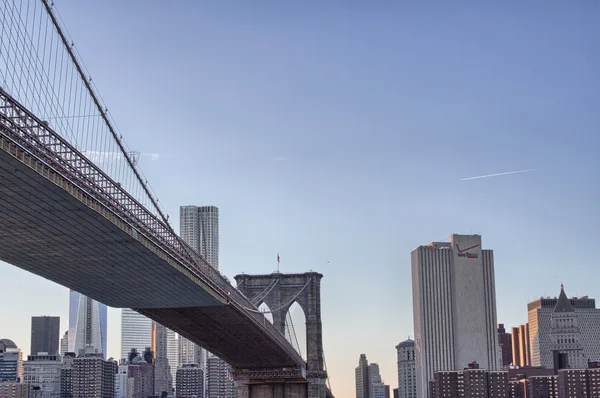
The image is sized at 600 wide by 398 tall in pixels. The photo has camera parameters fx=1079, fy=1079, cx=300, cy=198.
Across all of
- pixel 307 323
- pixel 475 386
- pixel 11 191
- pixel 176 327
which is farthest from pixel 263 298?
pixel 475 386

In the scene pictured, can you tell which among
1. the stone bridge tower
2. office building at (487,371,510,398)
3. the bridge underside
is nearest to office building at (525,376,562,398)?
office building at (487,371,510,398)

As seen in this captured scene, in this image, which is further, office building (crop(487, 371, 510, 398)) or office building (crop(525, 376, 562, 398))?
office building (crop(525, 376, 562, 398))

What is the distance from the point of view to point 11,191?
128 feet

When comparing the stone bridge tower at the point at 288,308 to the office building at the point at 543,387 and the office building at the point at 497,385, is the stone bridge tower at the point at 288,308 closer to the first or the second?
the office building at the point at 497,385

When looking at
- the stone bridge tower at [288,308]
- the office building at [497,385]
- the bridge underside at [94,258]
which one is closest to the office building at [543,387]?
the office building at [497,385]

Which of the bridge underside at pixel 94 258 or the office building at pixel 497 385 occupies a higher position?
the bridge underside at pixel 94 258

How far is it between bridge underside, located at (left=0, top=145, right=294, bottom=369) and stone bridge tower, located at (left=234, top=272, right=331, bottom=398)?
17340mm

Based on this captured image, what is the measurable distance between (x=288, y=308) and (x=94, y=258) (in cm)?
4924

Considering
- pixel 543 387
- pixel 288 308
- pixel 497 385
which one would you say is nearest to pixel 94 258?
pixel 288 308

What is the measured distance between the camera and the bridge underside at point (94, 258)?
39688mm

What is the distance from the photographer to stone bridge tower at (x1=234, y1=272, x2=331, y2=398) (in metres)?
94.1

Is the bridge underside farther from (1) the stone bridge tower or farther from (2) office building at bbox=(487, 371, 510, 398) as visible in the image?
(2) office building at bbox=(487, 371, 510, 398)

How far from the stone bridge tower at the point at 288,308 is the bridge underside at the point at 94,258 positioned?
17.3 meters

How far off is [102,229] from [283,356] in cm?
4385
